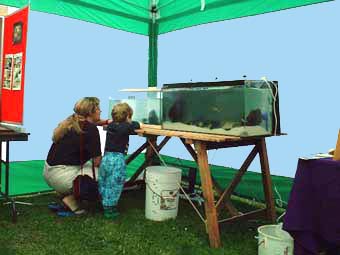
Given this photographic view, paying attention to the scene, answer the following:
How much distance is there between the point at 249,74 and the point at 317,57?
2.45 feet

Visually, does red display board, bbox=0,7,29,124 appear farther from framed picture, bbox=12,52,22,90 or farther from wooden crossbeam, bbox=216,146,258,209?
wooden crossbeam, bbox=216,146,258,209

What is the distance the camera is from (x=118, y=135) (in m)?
3.51

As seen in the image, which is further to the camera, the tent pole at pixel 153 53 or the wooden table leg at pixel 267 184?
the tent pole at pixel 153 53

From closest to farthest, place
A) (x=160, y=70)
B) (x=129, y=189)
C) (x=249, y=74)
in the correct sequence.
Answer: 1. (x=249, y=74)
2. (x=129, y=189)
3. (x=160, y=70)

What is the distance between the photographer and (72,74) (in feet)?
15.9

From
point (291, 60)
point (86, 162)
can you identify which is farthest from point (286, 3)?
point (86, 162)

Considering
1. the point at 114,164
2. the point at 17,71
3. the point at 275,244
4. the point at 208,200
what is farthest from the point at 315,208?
the point at 17,71

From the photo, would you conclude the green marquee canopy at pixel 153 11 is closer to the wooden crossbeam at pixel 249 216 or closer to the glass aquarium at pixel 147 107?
the glass aquarium at pixel 147 107

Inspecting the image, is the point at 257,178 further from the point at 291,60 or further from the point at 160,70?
the point at 160,70

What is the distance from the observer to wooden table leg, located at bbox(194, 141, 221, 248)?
289 centimetres

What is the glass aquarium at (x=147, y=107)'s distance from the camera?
4.27 meters

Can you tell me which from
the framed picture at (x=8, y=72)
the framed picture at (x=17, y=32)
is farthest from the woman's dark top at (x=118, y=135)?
the framed picture at (x=17, y=32)

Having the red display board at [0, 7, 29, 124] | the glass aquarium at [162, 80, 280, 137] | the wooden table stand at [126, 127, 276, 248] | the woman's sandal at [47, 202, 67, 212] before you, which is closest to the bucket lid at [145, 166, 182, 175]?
the wooden table stand at [126, 127, 276, 248]

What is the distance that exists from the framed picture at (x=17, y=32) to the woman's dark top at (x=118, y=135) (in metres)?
1.07
